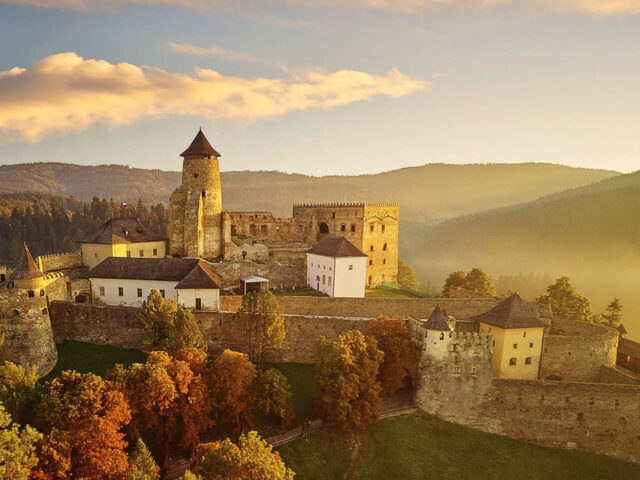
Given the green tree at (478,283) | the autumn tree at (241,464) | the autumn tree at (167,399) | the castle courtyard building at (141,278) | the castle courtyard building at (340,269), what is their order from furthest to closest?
the green tree at (478,283) → the castle courtyard building at (340,269) → the castle courtyard building at (141,278) → the autumn tree at (167,399) → the autumn tree at (241,464)

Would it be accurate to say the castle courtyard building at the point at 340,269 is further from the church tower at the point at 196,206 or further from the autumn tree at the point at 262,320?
the church tower at the point at 196,206

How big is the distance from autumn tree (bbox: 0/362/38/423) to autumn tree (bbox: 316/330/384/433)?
1987 centimetres

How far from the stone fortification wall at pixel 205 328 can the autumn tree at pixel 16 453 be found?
1662 cm

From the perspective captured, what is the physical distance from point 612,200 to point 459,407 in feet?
670

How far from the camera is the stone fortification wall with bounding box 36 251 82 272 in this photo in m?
47.7

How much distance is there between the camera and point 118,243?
5172 cm

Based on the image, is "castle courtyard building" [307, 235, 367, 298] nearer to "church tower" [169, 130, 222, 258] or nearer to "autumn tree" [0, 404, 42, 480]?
"church tower" [169, 130, 222, 258]

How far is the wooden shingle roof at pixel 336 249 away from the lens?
49.9 metres

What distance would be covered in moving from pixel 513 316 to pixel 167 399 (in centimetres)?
3071

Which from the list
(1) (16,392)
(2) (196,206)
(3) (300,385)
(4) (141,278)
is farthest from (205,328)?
(2) (196,206)

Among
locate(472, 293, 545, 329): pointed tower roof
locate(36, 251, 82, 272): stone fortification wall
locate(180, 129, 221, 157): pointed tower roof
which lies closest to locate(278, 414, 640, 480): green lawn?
locate(472, 293, 545, 329): pointed tower roof

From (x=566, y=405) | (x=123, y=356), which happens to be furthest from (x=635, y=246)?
(x=123, y=356)

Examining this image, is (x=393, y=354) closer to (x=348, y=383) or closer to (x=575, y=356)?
(x=348, y=383)

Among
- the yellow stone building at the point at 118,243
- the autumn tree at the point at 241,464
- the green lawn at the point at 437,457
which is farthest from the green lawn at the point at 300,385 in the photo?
the yellow stone building at the point at 118,243
